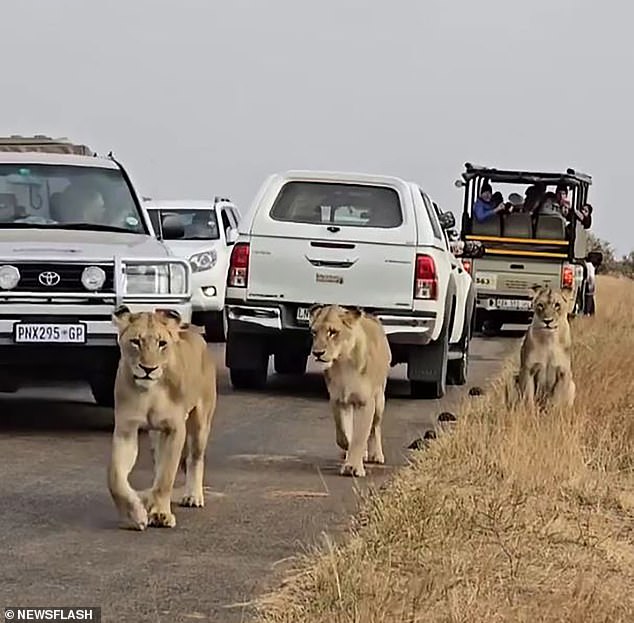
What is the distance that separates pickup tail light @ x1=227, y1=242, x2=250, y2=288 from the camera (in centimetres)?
1347

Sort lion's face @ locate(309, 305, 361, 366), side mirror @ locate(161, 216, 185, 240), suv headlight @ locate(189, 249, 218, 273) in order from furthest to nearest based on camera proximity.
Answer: suv headlight @ locate(189, 249, 218, 273) → side mirror @ locate(161, 216, 185, 240) → lion's face @ locate(309, 305, 361, 366)

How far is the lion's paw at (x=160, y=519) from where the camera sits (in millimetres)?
7469

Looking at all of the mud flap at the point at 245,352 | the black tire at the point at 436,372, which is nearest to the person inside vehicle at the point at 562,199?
the black tire at the point at 436,372

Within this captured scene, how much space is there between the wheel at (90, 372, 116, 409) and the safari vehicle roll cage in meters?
13.3

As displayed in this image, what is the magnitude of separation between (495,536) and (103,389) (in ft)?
15.9

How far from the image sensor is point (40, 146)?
16.5m

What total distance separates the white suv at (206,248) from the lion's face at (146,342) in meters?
10.9

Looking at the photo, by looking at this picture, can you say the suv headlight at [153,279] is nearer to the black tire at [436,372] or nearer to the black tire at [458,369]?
the black tire at [436,372]

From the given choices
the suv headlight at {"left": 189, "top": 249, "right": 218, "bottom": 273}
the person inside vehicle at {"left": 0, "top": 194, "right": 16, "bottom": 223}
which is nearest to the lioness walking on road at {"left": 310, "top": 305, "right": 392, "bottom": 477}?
the person inside vehicle at {"left": 0, "top": 194, "right": 16, "bottom": 223}

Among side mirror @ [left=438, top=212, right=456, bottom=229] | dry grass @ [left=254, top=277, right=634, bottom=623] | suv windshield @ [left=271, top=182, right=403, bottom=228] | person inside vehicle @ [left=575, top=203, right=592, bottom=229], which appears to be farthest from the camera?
person inside vehicle @ [left=575, top=203, right=592, bottom=229]

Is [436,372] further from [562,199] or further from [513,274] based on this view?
[562,199]

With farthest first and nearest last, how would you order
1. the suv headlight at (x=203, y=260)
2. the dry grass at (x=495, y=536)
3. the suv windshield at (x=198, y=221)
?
the suv windshield at (x=198, y=221)
the suv headlight at (x=203, y=260)
the dry grass at (x=495, y=536)

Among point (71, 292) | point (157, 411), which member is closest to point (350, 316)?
point (71, 292)

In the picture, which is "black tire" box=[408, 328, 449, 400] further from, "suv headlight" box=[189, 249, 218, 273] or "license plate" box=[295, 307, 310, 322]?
"suv headlight" box=[189, 249, 218, 273]
